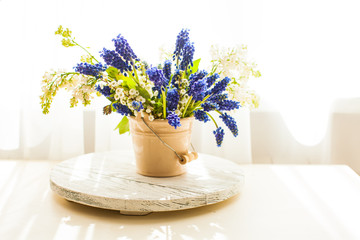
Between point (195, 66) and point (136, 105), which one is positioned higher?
point (195, 66)

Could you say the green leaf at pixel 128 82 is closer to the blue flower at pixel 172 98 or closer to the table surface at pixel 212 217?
the blue flower at pixel 172 98

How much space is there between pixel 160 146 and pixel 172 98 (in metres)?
0.15

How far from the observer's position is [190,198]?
0.89m

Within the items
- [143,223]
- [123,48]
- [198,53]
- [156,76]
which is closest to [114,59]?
[123,48]

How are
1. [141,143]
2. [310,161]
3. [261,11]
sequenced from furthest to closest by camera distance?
1. [310,161]
2. [261,11]
3. [141,143]

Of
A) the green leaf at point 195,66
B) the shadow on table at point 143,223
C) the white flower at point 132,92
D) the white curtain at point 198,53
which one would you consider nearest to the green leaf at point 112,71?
the white flower at point 132,92

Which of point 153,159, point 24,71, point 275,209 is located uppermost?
point 24,71

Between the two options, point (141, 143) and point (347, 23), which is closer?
point (141, 143)

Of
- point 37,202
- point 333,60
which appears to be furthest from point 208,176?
point 333,60

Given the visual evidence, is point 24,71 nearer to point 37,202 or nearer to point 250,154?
Answer: point 37,202

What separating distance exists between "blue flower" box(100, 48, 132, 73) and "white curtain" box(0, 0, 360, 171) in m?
0.57

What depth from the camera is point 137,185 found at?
0.97m

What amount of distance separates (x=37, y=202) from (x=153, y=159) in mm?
324

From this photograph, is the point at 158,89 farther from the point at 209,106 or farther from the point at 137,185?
the point at 137,185
